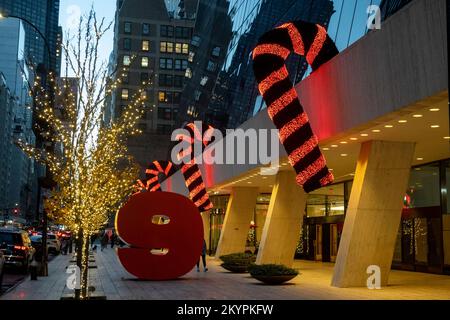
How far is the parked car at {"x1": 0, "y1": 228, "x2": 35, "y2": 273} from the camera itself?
26.2m

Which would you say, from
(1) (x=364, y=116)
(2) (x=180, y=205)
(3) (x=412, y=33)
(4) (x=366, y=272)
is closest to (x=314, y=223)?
(2) (x=180, y=205)

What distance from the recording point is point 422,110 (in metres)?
13.9

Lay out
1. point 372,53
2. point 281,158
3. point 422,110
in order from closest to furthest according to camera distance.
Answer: point 422,110 → point 372,53 → point 281,158

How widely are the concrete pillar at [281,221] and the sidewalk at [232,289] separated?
2.60 m

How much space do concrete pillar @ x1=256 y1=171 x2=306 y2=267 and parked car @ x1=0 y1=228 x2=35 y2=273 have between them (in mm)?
10300

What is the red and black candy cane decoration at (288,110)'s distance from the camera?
701 inches

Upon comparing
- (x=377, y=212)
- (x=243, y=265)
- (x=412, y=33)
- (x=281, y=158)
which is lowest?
(x=243, y=265)

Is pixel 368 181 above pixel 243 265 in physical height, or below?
above

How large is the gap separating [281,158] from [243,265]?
20.2 ft

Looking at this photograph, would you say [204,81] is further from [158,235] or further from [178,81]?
[178,81]

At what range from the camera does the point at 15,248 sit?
26344mm

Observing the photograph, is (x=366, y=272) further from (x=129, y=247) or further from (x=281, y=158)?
(x=129, y=247)

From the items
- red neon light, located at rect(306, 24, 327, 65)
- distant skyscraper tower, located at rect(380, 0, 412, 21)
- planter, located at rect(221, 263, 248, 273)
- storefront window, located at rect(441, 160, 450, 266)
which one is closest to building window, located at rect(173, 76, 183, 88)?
planter, located at rect(221, 263, 248, 273)

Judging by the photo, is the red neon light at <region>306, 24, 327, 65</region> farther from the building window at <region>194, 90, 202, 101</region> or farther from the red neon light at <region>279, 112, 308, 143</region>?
the building window at <region>194, 90, 202, 101</region>
